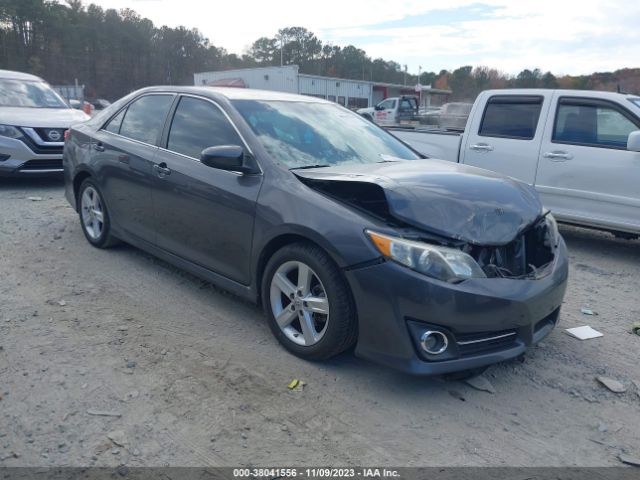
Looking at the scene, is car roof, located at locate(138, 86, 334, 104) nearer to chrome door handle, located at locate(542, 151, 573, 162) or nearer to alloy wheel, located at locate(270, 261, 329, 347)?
alloy wheel, located at locate(270, 261, 329, 347)

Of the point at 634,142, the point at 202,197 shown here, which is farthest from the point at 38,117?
the point at 634,142

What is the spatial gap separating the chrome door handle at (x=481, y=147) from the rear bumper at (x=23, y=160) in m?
6.22

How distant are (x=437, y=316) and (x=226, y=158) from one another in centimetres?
171

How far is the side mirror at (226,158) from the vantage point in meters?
3.60

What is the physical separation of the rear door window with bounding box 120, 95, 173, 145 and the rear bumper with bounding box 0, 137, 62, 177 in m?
4.04

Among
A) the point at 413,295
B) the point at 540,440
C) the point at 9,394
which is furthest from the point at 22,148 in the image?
the point at 540,440

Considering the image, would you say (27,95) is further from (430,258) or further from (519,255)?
(519,255)

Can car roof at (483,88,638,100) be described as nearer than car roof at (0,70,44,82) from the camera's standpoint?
Yes

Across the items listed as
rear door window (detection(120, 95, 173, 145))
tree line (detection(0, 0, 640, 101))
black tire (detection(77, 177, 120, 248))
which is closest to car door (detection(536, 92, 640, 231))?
rear door window (detection(120, 95, 173, 145))

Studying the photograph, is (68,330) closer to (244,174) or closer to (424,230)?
(244,174)

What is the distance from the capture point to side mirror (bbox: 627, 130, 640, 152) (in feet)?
18.4

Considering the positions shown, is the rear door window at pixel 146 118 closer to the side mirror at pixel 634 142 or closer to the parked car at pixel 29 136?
the parked car at pixel 29 136

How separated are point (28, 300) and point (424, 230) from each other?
3091mm

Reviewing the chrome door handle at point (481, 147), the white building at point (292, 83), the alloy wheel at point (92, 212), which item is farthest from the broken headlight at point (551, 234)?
the white building at point (292, 83)
